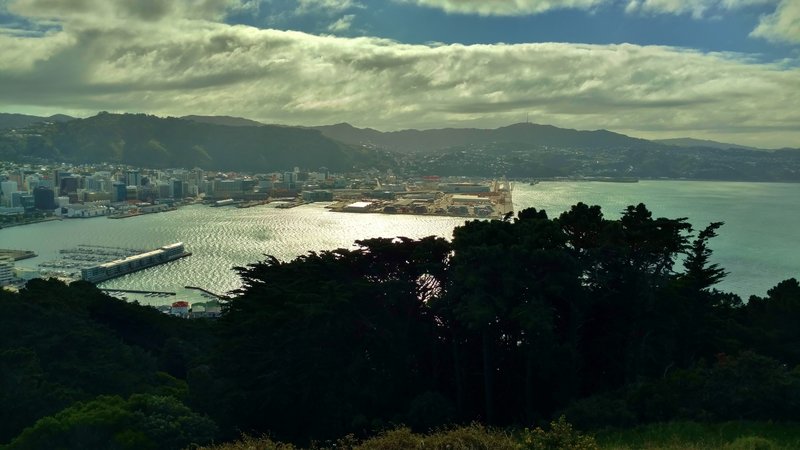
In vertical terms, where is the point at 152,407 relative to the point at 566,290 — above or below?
below

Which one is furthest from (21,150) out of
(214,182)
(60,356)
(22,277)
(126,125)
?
(60,356)

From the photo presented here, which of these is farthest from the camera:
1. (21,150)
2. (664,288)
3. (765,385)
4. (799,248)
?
(21,150)

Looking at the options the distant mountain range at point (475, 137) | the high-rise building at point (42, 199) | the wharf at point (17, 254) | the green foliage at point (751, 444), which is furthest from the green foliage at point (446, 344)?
the distant mountain range at point (475, 137)

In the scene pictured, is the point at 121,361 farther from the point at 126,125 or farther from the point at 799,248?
the point at 126,125

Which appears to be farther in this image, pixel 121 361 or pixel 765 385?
pixel 121 361

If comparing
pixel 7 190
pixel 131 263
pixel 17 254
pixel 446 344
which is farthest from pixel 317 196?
pixel 446 344

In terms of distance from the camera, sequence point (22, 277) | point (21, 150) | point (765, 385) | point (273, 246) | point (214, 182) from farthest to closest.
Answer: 1. point (21, 150)
2. point (214, 182)
3. point (273, 246)
4. point (22, 277)
5. point (765, 385)

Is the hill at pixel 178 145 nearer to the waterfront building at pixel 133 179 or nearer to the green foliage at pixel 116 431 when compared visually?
the waterfront building at pixel 133 179
